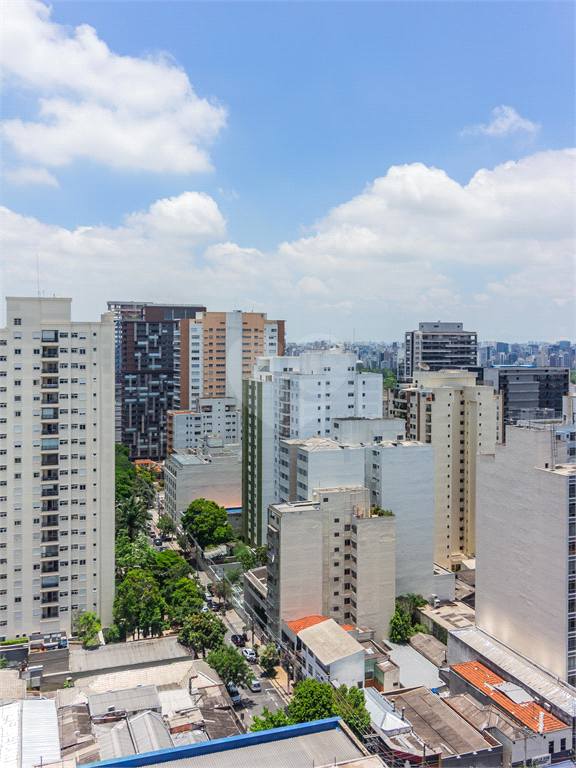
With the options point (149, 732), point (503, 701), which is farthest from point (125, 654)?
point (503, 701)

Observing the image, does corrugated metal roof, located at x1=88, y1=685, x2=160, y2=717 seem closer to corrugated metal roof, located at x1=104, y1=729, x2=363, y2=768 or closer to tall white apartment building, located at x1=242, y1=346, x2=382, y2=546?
corrugated metal roof, located at x1=104, y1=729, x2=363, y2=768

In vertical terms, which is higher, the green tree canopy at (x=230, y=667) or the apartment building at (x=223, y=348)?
the apartment building at (x=223, y=348)

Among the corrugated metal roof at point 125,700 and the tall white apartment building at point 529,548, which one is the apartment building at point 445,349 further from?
the corrugated metal roof at point 125,700

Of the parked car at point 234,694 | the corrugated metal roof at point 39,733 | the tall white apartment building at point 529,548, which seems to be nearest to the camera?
the corrugated metal roof at point 39,733

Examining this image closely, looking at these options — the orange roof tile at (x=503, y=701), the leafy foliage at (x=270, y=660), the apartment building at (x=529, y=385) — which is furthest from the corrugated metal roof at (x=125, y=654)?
the apartment building at (x=529, y=385)

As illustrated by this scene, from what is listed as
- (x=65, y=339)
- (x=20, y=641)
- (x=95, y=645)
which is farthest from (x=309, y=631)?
(x=65, y=339)

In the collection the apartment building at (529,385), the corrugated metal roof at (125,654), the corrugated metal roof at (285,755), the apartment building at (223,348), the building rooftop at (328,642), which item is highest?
the apartment building at (223,348)

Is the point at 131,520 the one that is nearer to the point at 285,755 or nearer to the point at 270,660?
the point at 270,660
